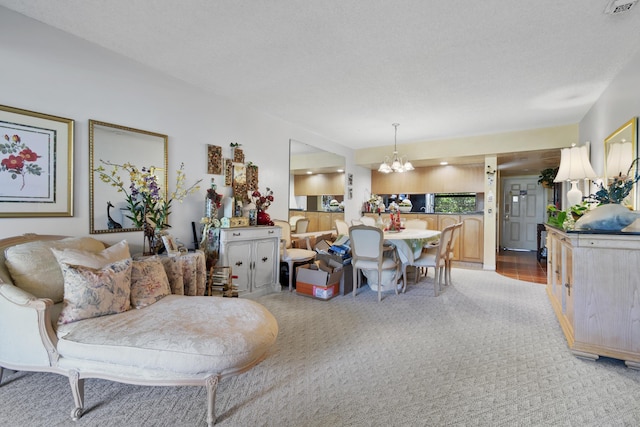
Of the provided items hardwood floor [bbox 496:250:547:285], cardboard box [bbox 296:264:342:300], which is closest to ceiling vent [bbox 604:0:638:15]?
cardboard box [bbox 296:264:342:300]

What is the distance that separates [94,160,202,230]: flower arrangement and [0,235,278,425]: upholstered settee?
2.55ft

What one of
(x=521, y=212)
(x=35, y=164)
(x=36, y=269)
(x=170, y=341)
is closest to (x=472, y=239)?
(x=521, y=212)

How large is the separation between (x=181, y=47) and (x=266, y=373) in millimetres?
2754

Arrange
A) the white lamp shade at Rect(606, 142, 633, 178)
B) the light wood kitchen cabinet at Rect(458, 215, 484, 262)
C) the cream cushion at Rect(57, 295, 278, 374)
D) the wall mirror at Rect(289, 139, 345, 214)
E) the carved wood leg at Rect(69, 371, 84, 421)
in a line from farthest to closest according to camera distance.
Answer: the light wood kitchen cabinet at Rect(458, 215, 484, 262)
the wall mirror at Rect(289, 139, 345, 214)
the white lamp shade at Rect(606, 142, 633, 178)
the carved wood leg at Rect(69, 371, 84, 421)
the cream cushion at Rect(57, 295, 278, 374)

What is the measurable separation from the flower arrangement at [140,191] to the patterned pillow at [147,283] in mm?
708

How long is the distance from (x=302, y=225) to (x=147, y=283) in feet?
12.1

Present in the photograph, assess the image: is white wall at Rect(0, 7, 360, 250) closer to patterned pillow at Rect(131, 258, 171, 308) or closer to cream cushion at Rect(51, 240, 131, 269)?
cream cushion at Rect(51, 240, 131, 269)

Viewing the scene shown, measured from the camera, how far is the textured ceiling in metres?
2.18

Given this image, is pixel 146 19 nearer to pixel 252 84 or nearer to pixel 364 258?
pixel 252 84

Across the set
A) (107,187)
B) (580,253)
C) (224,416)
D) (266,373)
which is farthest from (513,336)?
(107,187)

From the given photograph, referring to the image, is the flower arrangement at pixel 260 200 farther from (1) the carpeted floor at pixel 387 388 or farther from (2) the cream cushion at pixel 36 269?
(2) the cream cushion at pixel 36 269

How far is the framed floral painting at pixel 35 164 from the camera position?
224 cm

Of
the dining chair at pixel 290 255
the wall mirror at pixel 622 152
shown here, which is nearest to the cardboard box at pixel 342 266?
the dining chair at pixel 290 255

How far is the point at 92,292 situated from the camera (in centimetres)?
185
